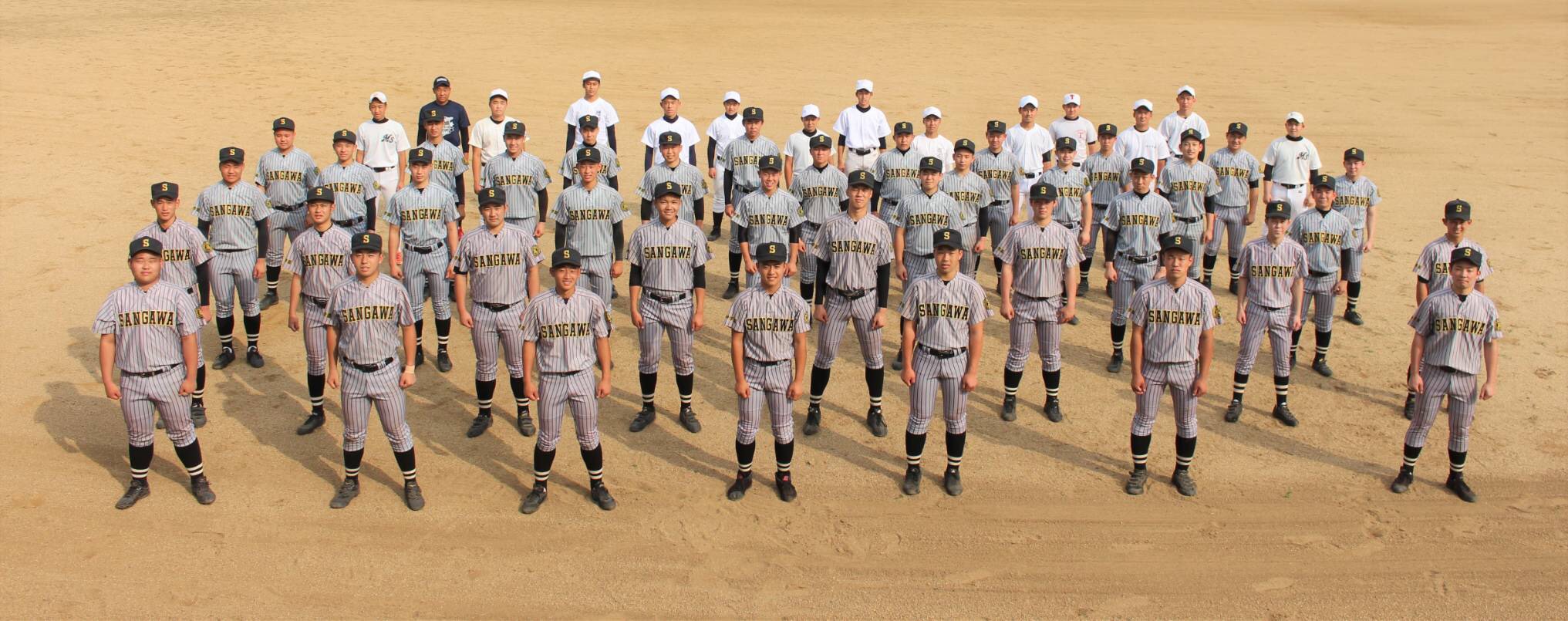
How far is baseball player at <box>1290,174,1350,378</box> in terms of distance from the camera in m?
11.5

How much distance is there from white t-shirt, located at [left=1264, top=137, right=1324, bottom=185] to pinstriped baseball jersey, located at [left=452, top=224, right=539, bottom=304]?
32.0 ft

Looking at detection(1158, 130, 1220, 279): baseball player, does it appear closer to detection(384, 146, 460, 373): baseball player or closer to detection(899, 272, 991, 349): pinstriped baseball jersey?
detection(899, 272, 991, 349): pinstriped baseball jersey

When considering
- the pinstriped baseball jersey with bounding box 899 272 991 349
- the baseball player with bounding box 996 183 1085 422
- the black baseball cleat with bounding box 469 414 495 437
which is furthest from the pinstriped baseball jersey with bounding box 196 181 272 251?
the baseball player with bounding box 996 183 1085 422

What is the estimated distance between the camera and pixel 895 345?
42.2ft

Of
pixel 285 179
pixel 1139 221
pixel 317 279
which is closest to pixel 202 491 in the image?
pixel 317 279

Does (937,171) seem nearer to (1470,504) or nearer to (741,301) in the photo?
(741,301)

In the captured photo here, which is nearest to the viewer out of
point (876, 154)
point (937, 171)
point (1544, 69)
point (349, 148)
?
point (937, 171)

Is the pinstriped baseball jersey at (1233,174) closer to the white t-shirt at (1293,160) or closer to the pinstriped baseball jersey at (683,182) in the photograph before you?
the white t-shirt at (1293,160)

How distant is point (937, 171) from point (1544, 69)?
2583 cm

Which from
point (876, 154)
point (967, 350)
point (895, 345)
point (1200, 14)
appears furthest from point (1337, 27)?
point (967, 350)

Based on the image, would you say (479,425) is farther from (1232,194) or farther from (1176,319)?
(1232,194)

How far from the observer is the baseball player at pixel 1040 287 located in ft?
34.7

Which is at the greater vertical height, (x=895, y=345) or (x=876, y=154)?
(x=876, y=154)

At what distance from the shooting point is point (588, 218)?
438 inches
